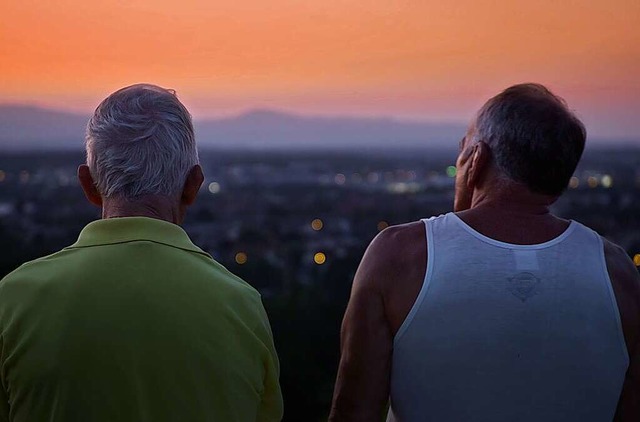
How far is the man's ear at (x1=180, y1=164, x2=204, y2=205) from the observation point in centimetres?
185

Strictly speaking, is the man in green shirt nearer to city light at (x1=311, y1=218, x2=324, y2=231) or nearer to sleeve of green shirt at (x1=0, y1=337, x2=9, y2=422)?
sleeve of green shirt at (x1=0, y1=337, x2=9, y2=422)

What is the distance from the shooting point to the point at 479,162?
1.97 metres

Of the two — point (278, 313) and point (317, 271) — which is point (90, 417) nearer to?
point (278, 313)

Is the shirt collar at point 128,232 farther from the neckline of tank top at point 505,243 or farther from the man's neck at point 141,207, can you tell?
the neckline of tank top at point 505,243

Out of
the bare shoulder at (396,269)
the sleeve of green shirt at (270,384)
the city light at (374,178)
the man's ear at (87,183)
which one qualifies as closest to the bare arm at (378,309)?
the bare shoulder at (396,269)

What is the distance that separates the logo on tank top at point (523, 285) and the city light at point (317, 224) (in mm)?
13478

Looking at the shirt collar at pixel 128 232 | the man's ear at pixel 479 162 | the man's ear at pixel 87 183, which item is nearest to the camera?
the shirt collar at pixel 128 232

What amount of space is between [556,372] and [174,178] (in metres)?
1.01

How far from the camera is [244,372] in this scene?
67.1 inches

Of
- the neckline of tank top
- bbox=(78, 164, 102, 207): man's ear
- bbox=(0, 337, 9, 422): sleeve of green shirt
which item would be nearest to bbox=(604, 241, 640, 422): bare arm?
the neckline of tank top

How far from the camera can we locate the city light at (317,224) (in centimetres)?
1545

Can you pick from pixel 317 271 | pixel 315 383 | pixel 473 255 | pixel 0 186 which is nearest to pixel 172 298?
pixel 473 255

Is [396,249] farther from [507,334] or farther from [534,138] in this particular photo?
[534,138]

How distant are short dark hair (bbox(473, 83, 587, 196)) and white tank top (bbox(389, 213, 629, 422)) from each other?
170mm
